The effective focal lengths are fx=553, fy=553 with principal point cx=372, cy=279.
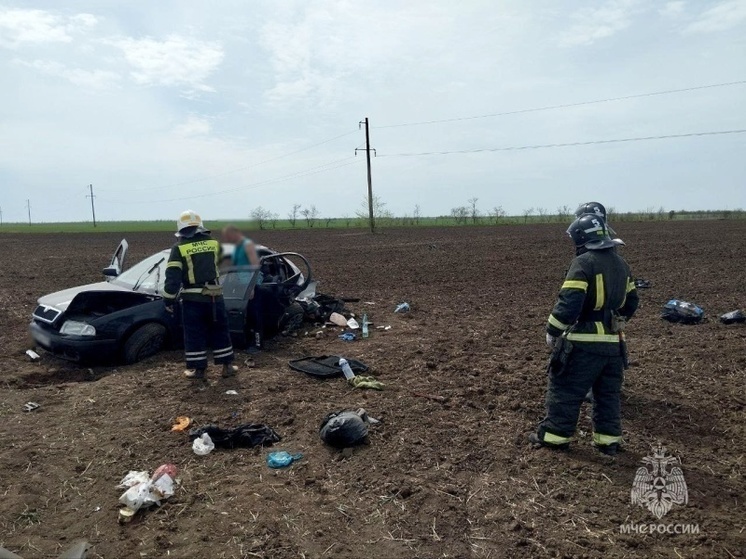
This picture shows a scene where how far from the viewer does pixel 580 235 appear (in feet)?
14.8

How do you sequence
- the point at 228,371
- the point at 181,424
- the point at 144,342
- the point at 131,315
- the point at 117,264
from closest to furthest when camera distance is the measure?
the point at 181,424
the point at 228,371
the point at 131,315
the point at 144,342
the point at 117,264

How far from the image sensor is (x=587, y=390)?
445 cm

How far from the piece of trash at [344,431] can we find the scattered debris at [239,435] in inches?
18.7

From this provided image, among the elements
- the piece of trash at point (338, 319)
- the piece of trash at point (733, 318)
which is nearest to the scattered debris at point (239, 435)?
the piece of trash at point (338, 319)

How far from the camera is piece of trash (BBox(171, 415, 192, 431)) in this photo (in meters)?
5.09

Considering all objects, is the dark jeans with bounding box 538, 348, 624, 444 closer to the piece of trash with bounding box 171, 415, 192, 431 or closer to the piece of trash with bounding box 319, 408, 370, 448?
the piece of trash with bounding box 319, 408, 370, 448

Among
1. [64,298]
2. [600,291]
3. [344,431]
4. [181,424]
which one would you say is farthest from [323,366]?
[64,298]

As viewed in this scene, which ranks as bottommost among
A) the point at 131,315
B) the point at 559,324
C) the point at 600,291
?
the point at 131,315

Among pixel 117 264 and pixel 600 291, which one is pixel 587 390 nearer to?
pixel 600 291

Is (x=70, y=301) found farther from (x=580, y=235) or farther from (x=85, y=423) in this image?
(x=580, y=235)

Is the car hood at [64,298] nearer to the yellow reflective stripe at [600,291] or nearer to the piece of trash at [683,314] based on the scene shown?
the yellow reflective stripe at [600,291]

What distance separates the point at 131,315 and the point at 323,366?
266cm

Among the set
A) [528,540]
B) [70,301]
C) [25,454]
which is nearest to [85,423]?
[25,454]

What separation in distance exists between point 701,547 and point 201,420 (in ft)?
13.7
